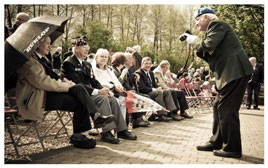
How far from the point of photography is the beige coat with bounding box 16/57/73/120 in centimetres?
311

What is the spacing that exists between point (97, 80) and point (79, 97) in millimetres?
1333

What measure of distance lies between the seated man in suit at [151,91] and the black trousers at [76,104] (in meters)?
2.88

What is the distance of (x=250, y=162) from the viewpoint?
10.8ft

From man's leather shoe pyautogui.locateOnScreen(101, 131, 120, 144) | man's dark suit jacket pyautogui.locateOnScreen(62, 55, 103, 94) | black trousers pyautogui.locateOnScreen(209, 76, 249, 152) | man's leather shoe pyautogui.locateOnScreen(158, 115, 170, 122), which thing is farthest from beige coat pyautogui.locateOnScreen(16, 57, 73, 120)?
man's leather shoe pyautogui.locateOnScreen(158, 115, 170, 122)

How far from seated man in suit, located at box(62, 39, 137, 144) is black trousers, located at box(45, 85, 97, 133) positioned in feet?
1.67

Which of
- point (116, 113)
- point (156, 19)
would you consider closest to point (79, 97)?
point (116, 113)

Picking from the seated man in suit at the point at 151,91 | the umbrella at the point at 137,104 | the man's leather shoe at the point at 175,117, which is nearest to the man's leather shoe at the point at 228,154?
the umbrella at the point at 137,104

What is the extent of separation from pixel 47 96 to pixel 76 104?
1.43ft

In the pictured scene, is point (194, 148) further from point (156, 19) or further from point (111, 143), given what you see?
point (156, 19)

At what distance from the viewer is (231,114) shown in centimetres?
343

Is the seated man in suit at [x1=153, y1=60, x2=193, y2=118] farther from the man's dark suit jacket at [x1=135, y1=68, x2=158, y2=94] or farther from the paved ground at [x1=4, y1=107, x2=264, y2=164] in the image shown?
the paved ground at [x1=4, y1=107, x2=264, y2=164]

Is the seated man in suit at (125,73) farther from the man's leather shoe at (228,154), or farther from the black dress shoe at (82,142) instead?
the man's leather shoe at (228,154)

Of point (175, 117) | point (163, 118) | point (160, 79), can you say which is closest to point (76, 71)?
point (163, 118)

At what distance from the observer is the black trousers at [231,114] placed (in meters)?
3.43
